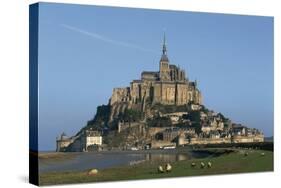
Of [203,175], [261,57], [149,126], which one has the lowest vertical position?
[203,175]

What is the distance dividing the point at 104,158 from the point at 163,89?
1.84 metres

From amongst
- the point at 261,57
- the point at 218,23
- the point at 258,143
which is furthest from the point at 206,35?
the point at 258,143

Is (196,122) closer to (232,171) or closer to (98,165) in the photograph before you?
(232,171)

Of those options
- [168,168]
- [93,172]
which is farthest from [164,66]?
[93,172]

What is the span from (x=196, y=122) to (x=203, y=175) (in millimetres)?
1039

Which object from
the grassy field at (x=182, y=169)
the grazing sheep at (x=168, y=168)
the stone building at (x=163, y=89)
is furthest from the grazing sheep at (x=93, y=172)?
the grazing sheep at (x=168, y=168)

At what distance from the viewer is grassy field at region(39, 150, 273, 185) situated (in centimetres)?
1408

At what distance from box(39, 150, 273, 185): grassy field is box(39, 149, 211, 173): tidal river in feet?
0.30

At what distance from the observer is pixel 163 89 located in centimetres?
1534

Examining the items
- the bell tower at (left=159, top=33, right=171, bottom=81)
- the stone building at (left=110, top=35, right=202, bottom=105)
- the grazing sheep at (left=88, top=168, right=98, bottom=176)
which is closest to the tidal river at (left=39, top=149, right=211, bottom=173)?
the grazing sheep at (left=88, top=168, right=98, bottom=176)

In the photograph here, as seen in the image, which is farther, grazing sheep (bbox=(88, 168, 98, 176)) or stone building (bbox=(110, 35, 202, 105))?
stone building (bbox=(110, 35, 202, 105))

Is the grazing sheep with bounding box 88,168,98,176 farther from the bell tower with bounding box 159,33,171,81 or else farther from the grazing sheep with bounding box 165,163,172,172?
the bell tower with bounding box 159,33,171,81

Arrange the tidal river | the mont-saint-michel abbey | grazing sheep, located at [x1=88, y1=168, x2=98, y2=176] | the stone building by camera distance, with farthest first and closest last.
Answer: the stone building
the mont-saint-michel abbey
grazing sheep, located at [x1=88, y1=168, x2=98, y2=176]
the tidal river

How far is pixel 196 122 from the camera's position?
51.2 feet
